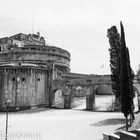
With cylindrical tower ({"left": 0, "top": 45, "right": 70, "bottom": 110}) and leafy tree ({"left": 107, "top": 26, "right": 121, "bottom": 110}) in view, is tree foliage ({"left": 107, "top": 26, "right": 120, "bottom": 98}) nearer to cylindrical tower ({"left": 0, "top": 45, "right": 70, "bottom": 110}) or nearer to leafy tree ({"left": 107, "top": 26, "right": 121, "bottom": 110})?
leafy tree ({"left": 107, "top": 26, "right": 121, "bottom": 110})

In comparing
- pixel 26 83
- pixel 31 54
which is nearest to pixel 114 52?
pixel 26 83

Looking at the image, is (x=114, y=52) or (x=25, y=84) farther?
(x=25, y=84)

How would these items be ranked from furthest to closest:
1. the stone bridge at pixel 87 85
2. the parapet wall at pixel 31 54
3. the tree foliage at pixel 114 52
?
the parapet wall at pixel 31 54 < the stone bridge at pixel 87 85 < the tree foliage at pixel 114 52

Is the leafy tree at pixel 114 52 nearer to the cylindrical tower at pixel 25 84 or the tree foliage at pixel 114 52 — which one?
the tree foliage at pixel 114 52

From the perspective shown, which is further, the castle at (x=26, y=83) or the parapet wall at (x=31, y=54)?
the parapet wall at (x=31, y=54)

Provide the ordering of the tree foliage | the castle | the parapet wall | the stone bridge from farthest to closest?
the parapet wall < the castle < the stone bridge < the tree foliage

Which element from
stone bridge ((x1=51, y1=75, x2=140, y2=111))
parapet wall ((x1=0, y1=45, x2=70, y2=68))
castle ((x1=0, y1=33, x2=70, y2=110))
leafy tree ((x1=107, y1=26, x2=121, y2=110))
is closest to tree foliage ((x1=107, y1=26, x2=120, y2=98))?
leafy tree ((x1=107, y1=26, x2=121, y2=110))

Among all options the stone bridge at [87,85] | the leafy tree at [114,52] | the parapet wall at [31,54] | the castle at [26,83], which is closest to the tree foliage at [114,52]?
the leafy tree at [114,52]

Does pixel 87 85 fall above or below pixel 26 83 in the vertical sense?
below

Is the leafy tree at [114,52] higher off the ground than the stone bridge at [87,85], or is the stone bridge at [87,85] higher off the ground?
the leafy tree at [114,52]

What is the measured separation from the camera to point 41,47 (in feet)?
187

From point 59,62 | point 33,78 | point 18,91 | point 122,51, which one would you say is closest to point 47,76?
point 33,78

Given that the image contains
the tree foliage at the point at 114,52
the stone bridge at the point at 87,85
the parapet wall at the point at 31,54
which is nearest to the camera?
the tree foliage at the point at 114,52

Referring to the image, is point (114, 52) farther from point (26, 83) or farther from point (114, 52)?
point (26, 83)
